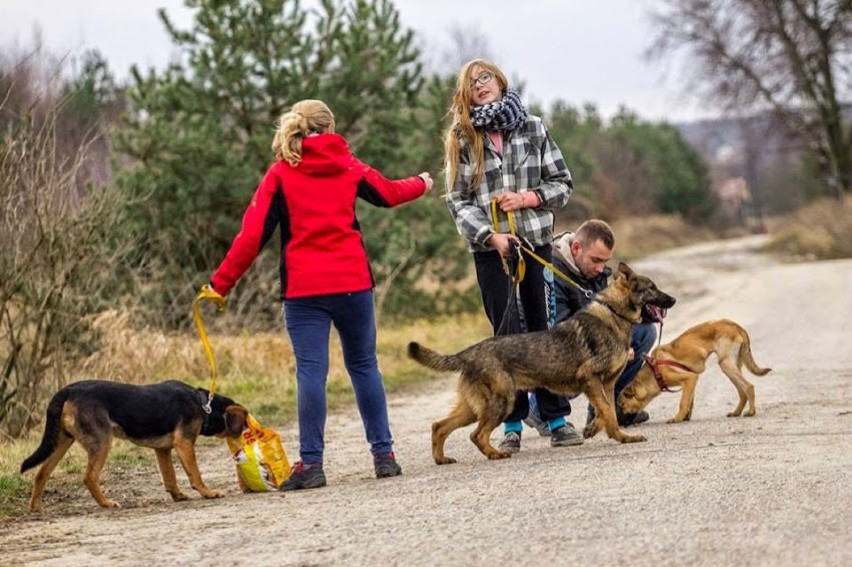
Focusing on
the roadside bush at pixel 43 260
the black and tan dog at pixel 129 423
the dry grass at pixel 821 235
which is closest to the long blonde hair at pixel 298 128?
the black and tan dog at pixel 129 423

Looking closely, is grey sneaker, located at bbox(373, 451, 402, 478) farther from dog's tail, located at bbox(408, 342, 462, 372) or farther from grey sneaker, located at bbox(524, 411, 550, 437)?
grey sneaker, located at bbox(524, 411, 550, 437)

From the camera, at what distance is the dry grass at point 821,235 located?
4166 centimetres

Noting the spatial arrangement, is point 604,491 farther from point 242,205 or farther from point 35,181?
point 242,205

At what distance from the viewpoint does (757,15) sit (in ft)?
156

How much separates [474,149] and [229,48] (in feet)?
35.0

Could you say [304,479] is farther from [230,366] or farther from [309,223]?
[230,366]

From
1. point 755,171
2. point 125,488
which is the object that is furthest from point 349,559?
point 755,171

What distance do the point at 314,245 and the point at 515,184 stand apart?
1651 mm

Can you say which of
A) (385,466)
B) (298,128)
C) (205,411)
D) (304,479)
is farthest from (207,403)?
(298,128)

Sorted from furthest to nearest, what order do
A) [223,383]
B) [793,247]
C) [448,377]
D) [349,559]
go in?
[793,247] → [448,377] → [223,383] → [349,559]

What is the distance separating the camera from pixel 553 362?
30.2 ft

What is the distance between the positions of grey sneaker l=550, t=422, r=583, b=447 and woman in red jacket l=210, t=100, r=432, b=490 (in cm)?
142

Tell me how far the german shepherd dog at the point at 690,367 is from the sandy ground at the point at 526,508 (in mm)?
247

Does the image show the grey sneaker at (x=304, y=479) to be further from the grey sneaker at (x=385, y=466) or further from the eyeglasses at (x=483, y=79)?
the eyeglasses at (x=483, y=79)
